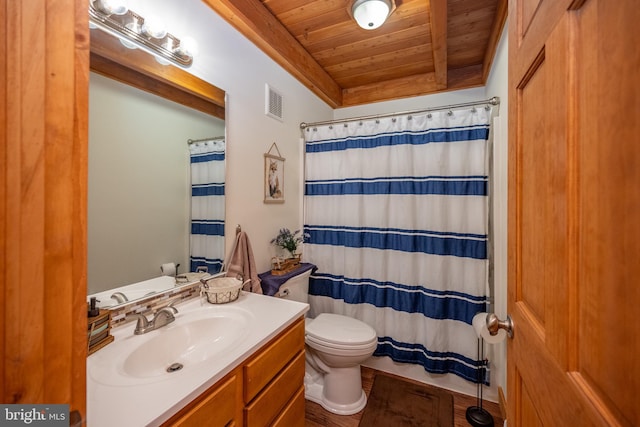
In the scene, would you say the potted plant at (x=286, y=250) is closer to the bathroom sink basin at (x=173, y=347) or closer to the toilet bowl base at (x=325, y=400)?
the bathroom sink basin at (x=173, y=347)

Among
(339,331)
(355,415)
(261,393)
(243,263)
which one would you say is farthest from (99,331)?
(355,415)

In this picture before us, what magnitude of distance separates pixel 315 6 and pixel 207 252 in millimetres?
1608

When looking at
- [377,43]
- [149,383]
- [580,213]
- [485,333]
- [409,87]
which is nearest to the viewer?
[580,213]

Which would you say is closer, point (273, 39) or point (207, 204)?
point (207, 204)

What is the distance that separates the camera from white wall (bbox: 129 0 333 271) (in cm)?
133

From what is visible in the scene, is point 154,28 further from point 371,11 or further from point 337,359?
point 337,359

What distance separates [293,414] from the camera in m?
1.20

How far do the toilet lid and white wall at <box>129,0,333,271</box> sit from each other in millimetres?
533

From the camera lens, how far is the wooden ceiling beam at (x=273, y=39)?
1472 millimetres

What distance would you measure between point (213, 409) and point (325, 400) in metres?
1.18

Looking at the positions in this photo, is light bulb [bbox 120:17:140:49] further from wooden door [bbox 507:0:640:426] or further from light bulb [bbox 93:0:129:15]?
wooden door [bbox 507:0:640:426]

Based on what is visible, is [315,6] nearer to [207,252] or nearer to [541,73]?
[541,73]

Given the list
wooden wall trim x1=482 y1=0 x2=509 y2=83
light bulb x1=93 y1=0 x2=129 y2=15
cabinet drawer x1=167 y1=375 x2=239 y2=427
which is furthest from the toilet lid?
wooden wall trim x1=482 y1=0 x2=509 y2=83

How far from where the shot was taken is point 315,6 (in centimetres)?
162
